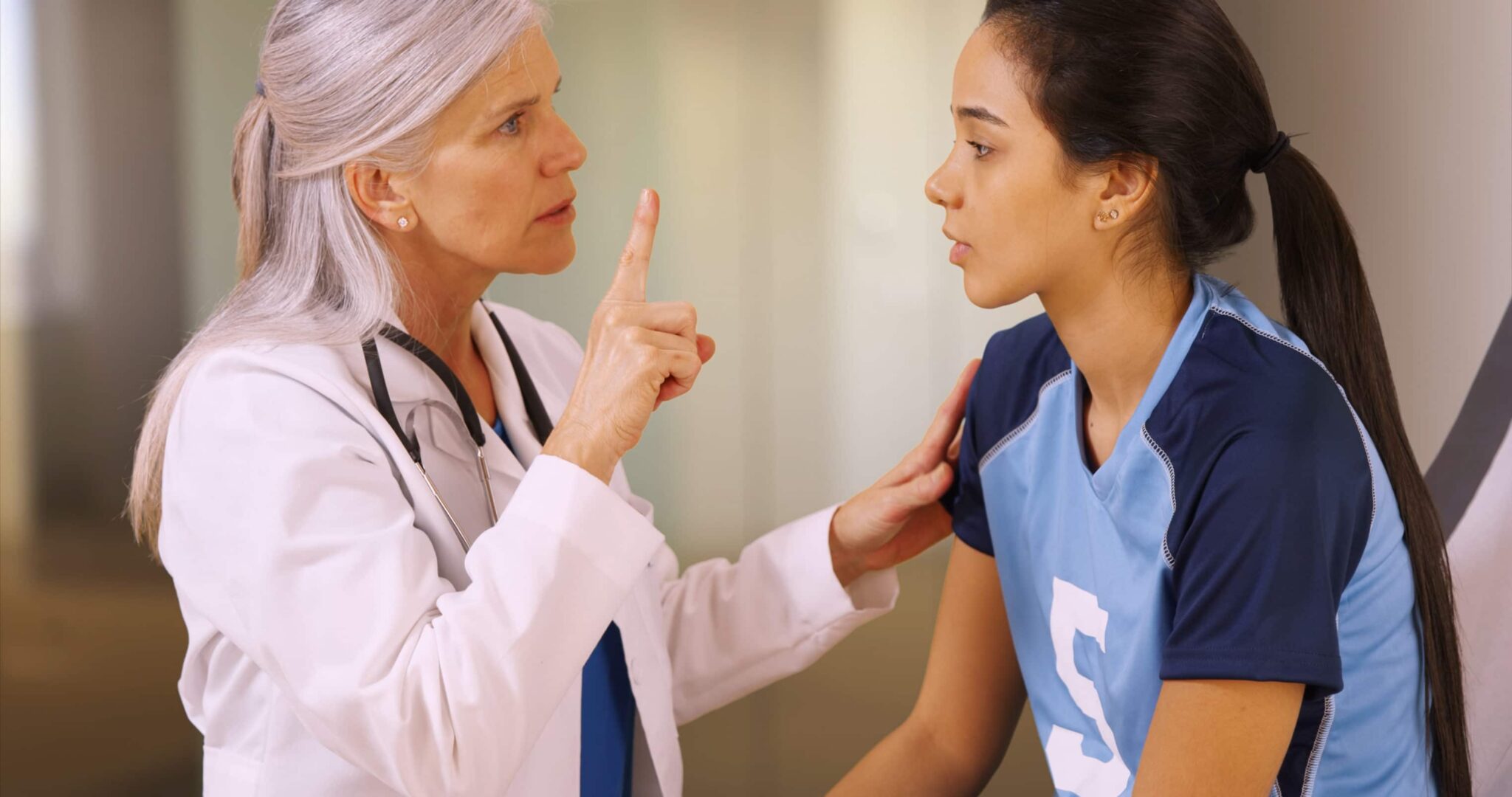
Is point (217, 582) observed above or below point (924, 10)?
below

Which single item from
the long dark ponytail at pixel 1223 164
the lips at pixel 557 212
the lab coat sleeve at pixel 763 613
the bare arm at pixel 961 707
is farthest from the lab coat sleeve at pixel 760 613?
the long dark ponytail at pixel 1223 164

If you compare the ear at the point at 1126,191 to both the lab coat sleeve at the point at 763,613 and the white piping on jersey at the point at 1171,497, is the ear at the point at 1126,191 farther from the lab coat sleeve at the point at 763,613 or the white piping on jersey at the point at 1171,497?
the lab coat sleeve at the point at 763,613

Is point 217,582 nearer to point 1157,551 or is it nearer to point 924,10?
point 1157,551

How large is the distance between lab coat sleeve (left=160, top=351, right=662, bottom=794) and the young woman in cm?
42

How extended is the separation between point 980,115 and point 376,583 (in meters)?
0.65

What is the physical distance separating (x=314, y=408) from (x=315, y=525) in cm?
12

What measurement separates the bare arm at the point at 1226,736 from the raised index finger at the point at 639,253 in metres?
0.57

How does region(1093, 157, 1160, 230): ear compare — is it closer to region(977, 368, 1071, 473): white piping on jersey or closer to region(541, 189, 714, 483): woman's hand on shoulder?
region(977, 368, 1071, 473): white piping on jersey

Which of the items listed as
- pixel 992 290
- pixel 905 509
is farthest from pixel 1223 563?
pixel 905 509

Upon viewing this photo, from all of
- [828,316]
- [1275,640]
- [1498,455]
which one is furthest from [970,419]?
[828,316]

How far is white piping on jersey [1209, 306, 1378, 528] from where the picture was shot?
3.28 ft

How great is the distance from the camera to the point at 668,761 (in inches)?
52.3

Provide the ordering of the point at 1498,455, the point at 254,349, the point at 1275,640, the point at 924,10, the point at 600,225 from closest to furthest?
the point at 1275,640
the point at 254,349
the point at 1498,455
the point at 924,10
the point at 600,225

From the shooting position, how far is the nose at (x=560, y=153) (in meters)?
1.25
